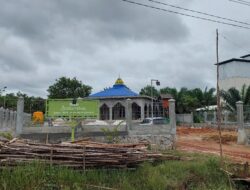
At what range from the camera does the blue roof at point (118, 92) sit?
33.9m

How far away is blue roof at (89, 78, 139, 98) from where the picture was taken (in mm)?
33938

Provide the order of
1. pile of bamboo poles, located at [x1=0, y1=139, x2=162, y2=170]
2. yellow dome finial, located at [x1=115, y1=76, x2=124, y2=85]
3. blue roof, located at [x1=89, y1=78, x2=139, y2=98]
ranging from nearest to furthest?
1. pile of bamboo poles, located at [x1=0, y1=139, x2=162, y2=170]
2. blue roof, located at [x1=89, y1=78, x2=139, y2=98]
3. yellow dome finial, located at [x1=115, y1=76, x2=124, y2=85]

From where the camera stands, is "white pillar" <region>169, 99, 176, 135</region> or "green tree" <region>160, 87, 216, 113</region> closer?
"white pillar" <region>169, 99, 176, 135</region>

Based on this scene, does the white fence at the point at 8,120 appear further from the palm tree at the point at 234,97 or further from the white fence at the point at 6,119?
the palm tree at the point at 234,97

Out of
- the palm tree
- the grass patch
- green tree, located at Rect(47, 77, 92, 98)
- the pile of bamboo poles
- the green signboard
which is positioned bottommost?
the grass patch

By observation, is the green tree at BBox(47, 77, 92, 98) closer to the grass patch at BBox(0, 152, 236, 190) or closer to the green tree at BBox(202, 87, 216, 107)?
the green tree at BBox(202, 87, 216, 107)

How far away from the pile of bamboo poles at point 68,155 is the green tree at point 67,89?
47.7 meters

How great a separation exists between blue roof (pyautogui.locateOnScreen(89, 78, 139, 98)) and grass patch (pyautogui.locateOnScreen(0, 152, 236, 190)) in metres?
24.3

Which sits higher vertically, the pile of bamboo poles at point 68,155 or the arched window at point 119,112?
the arched window at point 119,112

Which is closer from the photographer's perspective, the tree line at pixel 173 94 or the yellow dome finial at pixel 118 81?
the yellow dome finial at pixel 118 81

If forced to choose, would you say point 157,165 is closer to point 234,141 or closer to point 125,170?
point 125,170

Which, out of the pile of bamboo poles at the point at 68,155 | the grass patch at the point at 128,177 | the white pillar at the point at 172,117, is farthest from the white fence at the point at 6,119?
the grass patch at the point at 128,177

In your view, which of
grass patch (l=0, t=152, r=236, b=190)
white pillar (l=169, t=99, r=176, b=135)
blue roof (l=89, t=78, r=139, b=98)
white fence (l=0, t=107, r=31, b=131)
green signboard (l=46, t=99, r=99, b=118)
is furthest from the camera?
blue roof (l=89, t=78, r=139, b=98)

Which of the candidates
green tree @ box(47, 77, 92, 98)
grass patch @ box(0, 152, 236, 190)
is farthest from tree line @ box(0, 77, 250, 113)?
grass patch @ box(0, 152, 236, 190)
